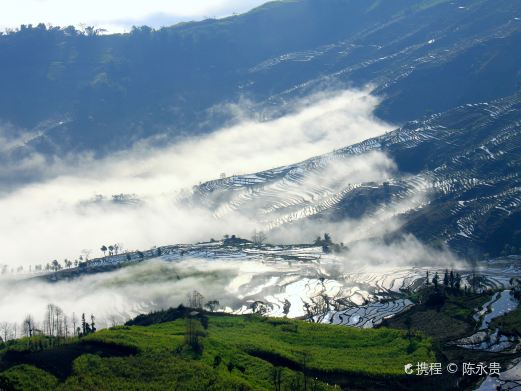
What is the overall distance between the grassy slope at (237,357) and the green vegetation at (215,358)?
147 mm

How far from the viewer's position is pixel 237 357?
142 meters

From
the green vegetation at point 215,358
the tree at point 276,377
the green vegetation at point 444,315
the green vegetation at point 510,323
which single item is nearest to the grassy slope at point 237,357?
the green vegetation at point 215,358

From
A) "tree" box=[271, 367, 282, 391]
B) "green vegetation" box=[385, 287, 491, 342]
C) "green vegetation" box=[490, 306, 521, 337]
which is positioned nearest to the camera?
"tree" box=[271, 367, 282, 391]

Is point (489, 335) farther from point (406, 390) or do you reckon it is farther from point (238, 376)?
point (238, 376)

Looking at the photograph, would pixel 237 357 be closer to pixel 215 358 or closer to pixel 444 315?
pixel 215 358

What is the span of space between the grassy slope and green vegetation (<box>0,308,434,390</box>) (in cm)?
15

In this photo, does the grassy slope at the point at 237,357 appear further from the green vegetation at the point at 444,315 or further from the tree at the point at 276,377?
the green vegetation at the point at 444,315

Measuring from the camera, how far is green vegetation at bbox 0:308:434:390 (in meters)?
126

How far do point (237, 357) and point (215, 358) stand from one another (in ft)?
19.1

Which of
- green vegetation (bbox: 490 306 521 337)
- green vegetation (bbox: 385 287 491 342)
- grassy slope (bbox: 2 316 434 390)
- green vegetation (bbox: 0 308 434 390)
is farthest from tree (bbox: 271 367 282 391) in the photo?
green vegetation (bbox: 490 306 521 337)

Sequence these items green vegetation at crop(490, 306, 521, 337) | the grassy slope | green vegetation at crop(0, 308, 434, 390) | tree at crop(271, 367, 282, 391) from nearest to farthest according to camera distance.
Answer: the grassy slope < green vegetation at crop(0, 308, 434, 390) < tree at crop(271, 367, 282, 391) < green vegetation at crop(490, 306, 521, 337)

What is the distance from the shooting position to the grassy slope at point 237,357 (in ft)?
412

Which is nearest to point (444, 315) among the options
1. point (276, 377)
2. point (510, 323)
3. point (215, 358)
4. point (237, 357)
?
point (510, 323)

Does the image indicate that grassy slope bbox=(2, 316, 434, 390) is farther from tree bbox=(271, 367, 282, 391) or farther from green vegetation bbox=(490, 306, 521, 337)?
green vegetation bbox=(490, 306, 521, 337)
